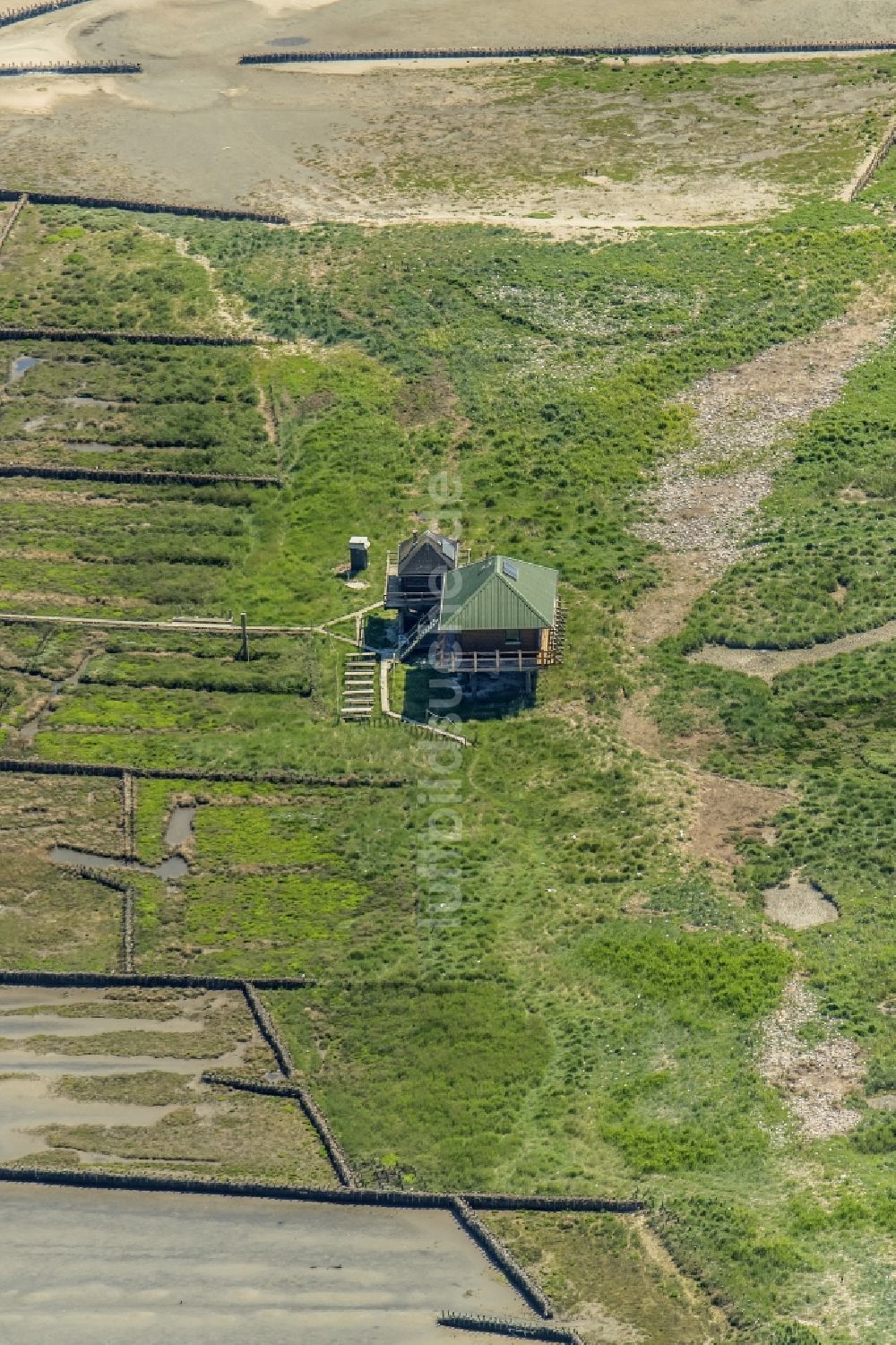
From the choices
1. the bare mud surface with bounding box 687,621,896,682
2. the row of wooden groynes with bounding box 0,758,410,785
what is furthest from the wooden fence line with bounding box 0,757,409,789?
the bare mud surface with bounding box 687,621,896,682

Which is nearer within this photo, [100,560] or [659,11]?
[100,560]

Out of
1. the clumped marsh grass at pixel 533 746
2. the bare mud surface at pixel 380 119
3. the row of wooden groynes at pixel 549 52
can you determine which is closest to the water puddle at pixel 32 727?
the clumped marsh grass at pixel 533 746

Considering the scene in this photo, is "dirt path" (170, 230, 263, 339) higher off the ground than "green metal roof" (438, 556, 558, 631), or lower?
higher

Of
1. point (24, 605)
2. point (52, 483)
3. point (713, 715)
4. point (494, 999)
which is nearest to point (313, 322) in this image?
point (52, 483)

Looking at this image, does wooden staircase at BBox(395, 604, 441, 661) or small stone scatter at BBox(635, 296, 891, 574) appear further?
small stone scatter at BBox(635, 296, 891, 574)

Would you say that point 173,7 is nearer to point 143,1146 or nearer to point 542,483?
point 542,483

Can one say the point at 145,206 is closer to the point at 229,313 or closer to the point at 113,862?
the point at 229,313

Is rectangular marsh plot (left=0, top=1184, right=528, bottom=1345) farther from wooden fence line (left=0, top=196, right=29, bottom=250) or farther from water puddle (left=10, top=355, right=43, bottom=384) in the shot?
wooden fence line (left=0, top=196, right=29, bottom=250)
